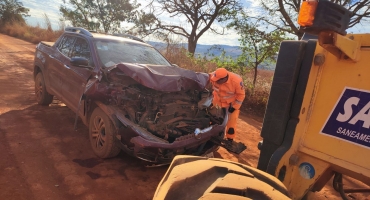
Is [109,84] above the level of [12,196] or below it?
above

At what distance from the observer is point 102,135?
4.32m

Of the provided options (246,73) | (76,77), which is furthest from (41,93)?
(246,73)

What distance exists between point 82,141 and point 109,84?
1400 mm

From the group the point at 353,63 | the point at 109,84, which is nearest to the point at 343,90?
the point at 353,63

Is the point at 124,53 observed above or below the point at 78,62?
above

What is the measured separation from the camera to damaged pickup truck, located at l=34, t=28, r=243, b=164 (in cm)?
389

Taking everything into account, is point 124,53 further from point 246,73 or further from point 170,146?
point 246,73

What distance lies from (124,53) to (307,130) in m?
4.12

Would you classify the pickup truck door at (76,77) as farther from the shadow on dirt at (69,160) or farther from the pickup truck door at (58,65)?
the shadow on dirt at (69,160)

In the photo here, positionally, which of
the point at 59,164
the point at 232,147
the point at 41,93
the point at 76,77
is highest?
the point at 76,77

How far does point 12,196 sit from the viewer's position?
126 inches

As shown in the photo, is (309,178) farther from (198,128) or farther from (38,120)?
(38,120)

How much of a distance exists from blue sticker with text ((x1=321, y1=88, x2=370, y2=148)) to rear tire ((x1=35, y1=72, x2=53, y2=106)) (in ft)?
21.0

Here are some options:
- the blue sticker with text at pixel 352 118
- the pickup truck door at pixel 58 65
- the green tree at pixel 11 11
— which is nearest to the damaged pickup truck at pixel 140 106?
the pickup truck door at pixel 58 65
